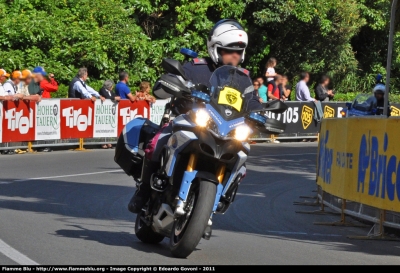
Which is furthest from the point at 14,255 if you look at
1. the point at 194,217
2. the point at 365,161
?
the point at 365,161

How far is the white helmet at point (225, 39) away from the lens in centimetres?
806

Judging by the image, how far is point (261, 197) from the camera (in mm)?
13453

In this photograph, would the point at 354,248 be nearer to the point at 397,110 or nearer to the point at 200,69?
the point at 200,69

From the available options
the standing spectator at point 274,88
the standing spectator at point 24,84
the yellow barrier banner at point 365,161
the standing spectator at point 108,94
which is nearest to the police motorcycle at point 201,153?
the yellow barrier banner at point 365,161

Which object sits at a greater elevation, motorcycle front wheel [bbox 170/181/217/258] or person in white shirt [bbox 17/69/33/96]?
person in white shirt [bbox 17/69/33/96]

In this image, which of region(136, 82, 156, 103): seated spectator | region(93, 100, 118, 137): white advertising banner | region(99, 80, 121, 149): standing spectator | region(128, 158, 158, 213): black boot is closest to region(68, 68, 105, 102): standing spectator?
region(93, 100, 118, 137): white advertising banner

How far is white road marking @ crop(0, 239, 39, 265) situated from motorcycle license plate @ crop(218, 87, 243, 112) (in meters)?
2.03

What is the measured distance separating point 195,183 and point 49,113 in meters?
13.3

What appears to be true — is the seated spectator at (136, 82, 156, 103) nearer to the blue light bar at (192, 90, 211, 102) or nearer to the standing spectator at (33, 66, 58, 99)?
the standing spectator at (33, 66, 58, 99)

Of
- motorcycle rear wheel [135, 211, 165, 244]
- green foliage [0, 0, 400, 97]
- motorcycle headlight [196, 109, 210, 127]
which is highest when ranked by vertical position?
green foliage [0, 0, 400, 97]

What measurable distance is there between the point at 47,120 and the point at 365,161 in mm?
11256

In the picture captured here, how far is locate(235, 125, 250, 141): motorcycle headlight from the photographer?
747 centimetres

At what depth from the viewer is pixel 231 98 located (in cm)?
759

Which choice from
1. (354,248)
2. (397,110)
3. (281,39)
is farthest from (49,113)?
(281,39)
